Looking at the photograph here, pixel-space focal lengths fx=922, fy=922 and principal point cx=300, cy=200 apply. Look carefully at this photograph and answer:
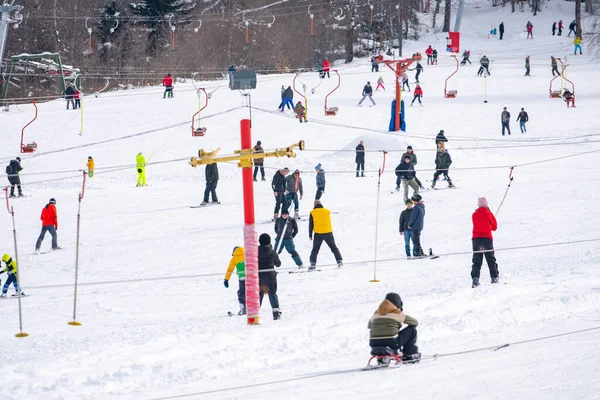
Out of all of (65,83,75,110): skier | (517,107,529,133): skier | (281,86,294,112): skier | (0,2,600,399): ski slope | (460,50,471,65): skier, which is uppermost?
(460,50,471,65): skier

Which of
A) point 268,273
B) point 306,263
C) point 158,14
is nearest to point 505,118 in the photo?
point 306,263

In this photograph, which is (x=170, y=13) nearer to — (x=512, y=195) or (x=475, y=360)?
(x=512, y=195)

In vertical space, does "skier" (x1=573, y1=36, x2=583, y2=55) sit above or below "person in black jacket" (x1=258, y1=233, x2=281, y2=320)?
above

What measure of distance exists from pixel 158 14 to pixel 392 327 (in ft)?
181

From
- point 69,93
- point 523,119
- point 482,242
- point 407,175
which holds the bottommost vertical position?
point 482,242

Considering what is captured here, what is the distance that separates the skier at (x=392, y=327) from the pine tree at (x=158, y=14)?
52176 mm

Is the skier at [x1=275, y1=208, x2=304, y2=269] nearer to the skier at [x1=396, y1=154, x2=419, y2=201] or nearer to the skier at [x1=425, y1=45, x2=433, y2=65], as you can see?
the skier at [x1=396, y1=154, x2=419, y2=201]

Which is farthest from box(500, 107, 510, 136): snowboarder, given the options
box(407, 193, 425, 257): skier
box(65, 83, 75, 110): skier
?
box(65, 83, 75, 110): skier

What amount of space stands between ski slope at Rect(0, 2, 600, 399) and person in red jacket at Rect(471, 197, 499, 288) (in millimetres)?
438

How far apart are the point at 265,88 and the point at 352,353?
36.6 meters

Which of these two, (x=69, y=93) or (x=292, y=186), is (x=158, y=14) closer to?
(x=69, y=93)

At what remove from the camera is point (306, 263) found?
1780 centimetres

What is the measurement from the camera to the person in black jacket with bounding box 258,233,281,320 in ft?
43.2

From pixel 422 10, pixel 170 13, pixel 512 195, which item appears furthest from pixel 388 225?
pixel 422 10
